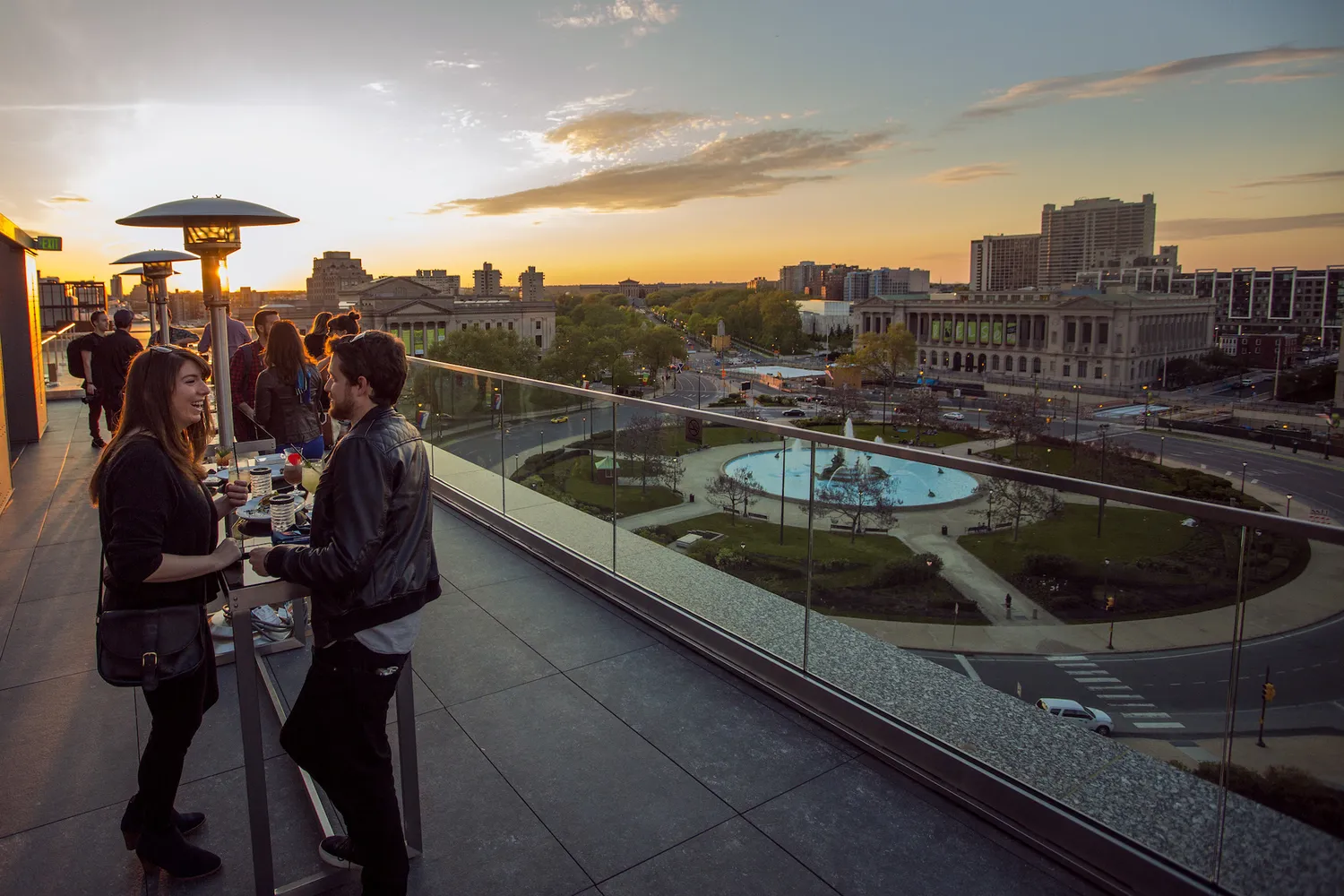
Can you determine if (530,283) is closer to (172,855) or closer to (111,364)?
(111,364)

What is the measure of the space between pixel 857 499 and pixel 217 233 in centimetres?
524

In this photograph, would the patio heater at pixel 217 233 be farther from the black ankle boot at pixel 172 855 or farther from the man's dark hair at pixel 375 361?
the man's dark hair at pixel 375 361

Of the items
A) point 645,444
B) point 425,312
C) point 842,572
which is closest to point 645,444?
point 645,444

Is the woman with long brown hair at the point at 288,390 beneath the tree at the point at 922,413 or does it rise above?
above

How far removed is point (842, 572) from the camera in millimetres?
3750

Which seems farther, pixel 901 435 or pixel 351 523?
pixel 901 435

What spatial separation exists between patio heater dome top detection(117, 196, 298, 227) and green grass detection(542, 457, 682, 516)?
2.83 meters


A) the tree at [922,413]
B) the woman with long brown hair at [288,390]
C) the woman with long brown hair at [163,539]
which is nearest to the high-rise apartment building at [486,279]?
the tree at [922,413]

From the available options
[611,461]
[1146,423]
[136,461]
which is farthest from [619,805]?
[1146,423]

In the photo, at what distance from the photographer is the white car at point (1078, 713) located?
2879mm

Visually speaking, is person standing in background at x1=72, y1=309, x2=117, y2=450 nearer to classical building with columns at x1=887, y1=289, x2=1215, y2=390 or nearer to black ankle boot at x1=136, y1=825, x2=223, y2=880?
black ankle boot at x1=136, y1=825, x2=223, y2=880

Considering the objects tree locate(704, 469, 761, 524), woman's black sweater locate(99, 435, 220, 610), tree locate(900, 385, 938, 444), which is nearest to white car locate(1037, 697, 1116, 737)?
tree locate(704, 469, 761, 524)

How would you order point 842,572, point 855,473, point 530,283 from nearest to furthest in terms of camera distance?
point 842,572 → point 855,473 → point 530,283

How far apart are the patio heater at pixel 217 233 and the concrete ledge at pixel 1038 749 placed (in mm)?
3834
